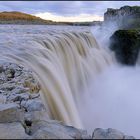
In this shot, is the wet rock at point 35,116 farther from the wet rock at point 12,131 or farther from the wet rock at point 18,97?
the wet rock at point 18,97

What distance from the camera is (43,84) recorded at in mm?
6727

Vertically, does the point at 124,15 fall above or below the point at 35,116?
above

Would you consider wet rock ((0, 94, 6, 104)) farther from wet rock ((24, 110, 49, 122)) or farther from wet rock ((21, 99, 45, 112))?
wet rock ((24, 110, 49, 122))

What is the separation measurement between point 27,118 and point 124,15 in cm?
3295

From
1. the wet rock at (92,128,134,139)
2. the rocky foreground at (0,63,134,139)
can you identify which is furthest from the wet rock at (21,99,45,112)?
the wet rock at (92,128,134,139)

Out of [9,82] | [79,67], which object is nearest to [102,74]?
[79,67]

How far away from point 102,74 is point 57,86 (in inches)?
227

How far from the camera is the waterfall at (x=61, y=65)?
6830 millimetres

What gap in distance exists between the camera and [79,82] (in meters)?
10.5

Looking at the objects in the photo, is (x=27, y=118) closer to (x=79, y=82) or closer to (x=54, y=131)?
(x=54, y=131)

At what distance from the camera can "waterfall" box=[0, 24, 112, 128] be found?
6830 mm

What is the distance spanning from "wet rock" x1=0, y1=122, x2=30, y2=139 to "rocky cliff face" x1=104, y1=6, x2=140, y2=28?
2743 centimetres

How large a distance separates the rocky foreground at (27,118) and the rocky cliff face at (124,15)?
26.0 m

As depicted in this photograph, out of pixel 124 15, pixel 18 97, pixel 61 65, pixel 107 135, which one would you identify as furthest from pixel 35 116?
pixel 124 15
